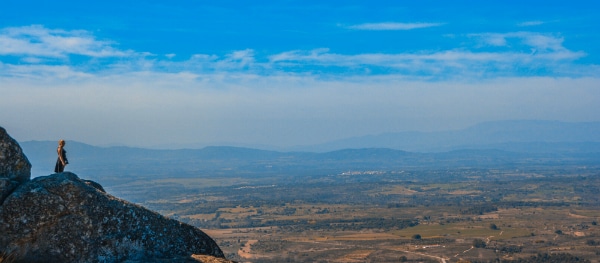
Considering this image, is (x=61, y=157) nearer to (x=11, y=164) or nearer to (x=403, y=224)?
(x=11, y=164)

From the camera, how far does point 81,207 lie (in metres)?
10.8

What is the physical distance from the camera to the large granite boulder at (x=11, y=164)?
10831 millimetres

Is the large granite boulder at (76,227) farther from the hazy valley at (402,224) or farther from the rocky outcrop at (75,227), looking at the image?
the hazy valley at (402,224)

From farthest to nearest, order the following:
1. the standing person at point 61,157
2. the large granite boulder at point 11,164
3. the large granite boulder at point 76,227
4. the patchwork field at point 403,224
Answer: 1. the patchwork field at point 403,224
2. the standing person at point 61,157
3. the large granite boulder at point 11,164
4. the large granite boulder at point 76,227

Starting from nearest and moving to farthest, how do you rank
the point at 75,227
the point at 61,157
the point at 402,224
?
the point at 75,227
the point at 61,157
the point at 402,224

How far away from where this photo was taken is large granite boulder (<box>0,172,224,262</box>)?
1034cm

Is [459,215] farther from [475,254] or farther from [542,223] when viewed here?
[475,254]

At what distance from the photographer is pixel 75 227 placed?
34.8 feet

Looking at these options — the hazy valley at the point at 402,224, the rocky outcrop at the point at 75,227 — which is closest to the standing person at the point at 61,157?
the rocky outcrop at the point at 75,227

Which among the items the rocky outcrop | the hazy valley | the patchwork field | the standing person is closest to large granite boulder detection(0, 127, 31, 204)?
the rocky outcrop

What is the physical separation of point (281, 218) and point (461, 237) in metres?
49.6

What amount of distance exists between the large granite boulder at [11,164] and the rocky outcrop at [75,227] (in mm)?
19

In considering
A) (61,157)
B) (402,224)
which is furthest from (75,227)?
(402,224)

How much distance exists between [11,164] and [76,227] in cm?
182
